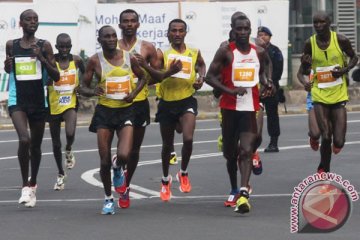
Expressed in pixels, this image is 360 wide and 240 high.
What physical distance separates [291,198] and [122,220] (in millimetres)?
2304

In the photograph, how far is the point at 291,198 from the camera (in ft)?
48.1

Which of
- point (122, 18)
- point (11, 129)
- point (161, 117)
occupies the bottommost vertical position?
point (11, 129)

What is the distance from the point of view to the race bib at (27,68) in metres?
14.6

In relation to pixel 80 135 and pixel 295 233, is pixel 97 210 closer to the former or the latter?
pixel 295 233

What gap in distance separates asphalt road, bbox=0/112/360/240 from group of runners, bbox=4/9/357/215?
0.96 feet

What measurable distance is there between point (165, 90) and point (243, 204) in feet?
8.71

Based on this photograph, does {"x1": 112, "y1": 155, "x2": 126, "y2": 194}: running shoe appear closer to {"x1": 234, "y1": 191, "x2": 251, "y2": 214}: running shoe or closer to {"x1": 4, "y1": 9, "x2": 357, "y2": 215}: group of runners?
{"x1": 4, "y1": 9, "x2": 357, "y2": 215}: group of runners

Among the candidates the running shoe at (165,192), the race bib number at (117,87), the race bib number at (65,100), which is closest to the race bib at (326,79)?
the running shoe at (165,192)

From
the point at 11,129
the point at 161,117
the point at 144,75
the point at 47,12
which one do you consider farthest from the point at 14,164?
the point at 47,12

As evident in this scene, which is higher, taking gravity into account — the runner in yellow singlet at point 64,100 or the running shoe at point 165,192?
the runner in yellow singlet at point 64,100

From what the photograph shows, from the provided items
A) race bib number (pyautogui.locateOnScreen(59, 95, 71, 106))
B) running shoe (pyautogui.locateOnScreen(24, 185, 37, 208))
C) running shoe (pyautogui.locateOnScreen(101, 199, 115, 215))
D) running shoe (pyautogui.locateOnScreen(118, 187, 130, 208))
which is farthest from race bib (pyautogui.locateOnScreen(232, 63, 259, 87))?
Answer: race bib number (pyautogui.locateOnScreen(59, 95, 71, 106))

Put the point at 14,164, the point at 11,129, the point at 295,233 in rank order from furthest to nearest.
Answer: the point at 11,129 → the point at 14,164 → the point at 295,233

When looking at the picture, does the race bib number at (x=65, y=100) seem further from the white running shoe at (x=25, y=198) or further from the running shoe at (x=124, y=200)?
the running shoe at (x=124, y=200)

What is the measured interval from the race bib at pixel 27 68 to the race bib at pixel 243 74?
2202 millimetres
